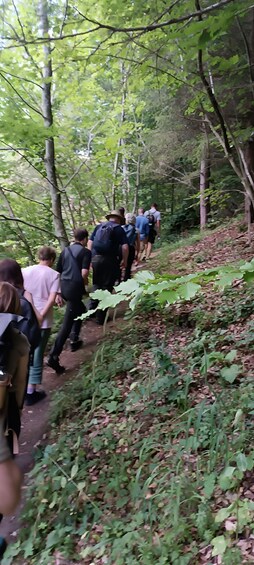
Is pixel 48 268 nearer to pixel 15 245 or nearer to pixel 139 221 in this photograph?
pixel 15 245


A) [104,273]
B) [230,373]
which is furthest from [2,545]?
[104,273]

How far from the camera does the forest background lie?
430 cm

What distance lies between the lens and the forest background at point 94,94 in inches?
169

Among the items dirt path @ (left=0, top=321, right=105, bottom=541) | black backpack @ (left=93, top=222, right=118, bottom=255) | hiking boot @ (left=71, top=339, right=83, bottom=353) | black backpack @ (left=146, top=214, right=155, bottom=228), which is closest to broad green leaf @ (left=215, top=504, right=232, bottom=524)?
dirt path @ (left=0, top=321, right=105, bottom=541)

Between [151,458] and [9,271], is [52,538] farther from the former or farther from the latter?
[9,271]

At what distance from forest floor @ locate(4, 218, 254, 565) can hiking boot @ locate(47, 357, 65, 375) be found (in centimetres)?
18

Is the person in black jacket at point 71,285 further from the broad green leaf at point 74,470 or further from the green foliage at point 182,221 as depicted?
the green foliage at point 182,221

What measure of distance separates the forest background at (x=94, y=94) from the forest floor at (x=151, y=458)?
6.88 ft

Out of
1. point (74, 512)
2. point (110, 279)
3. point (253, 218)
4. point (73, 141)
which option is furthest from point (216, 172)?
point (74, 512)

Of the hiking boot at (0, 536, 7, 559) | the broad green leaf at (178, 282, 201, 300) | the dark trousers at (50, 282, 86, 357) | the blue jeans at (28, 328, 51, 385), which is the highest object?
the broad green leaf at (178, 282, 201, 300)

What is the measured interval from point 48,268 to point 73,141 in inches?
215

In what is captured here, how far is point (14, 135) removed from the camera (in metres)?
6.54

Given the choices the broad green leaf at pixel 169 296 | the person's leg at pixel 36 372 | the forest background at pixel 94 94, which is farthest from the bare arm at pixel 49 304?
the broad green leaf at pixel 169 296

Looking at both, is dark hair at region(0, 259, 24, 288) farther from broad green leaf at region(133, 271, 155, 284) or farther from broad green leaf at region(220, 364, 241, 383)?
broad green leaf at region(220, 364, 241, 383)
